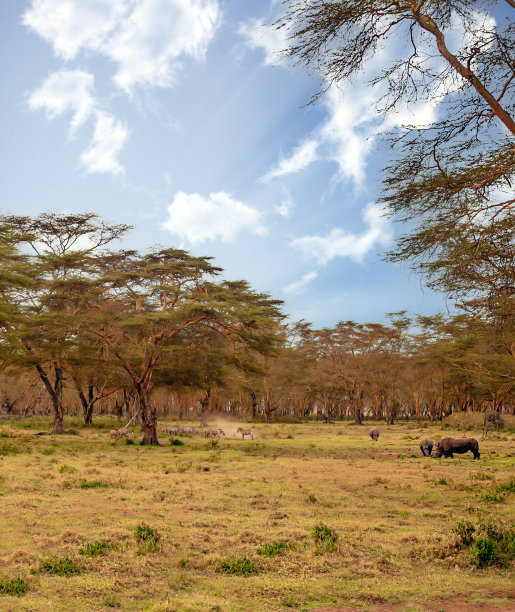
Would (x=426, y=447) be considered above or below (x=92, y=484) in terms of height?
below

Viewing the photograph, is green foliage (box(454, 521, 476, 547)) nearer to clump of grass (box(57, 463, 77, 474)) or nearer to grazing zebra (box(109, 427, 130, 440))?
clump of grass (box(57, 463, 77, 474))

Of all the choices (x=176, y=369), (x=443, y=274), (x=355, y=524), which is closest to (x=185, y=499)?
(x=355, y=524)

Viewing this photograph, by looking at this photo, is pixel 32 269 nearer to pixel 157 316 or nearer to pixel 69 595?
pixel 157 316

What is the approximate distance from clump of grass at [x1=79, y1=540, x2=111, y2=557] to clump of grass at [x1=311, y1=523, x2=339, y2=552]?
2865mm

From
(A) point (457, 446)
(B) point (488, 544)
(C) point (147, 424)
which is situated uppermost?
A: (C) point (147, 424)

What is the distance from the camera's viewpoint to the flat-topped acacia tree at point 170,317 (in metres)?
22.1

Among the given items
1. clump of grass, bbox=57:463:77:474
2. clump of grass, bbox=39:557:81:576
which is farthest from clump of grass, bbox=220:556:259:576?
clump of grass, bbox=57:463:77:474

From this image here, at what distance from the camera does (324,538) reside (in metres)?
7.18

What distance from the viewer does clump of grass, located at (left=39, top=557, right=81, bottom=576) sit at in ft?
19.7

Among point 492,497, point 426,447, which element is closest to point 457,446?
point 426,447

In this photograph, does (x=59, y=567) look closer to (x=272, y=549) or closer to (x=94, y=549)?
(x=94, y=549)

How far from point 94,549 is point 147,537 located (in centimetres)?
73

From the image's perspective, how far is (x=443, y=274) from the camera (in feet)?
36.8

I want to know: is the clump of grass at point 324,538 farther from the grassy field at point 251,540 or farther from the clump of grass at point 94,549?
the clump of grass at point 94,549
